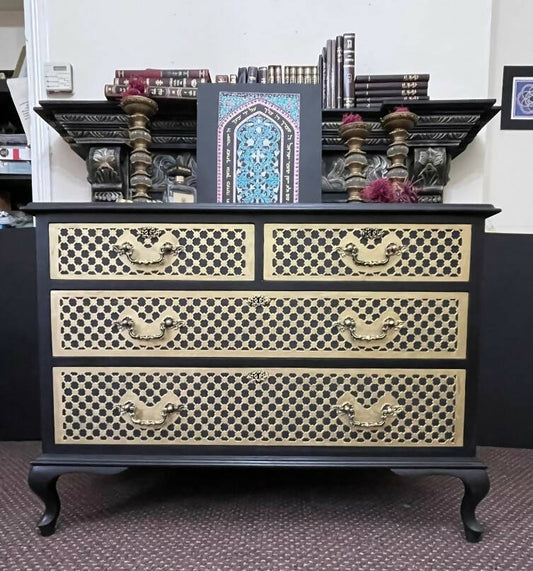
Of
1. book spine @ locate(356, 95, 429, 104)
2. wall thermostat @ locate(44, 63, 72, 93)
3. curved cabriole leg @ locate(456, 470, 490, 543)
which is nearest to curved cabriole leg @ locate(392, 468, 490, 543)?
curved cabriole leg @ locate(456, 470, 490, 543)

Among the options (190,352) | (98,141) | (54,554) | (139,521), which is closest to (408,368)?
(190,352)

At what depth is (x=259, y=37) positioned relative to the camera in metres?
1.38

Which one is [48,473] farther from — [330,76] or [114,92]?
[330,76]

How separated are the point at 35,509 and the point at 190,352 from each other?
66cm

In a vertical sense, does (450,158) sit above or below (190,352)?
above

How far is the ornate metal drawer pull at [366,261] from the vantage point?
869 millimetres

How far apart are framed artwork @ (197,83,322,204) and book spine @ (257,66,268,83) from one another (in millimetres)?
241

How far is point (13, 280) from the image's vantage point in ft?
4.61

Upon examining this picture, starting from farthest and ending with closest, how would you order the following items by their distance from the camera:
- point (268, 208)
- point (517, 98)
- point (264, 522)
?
point (517, 98)
point (264, 522)
point (268, 208)

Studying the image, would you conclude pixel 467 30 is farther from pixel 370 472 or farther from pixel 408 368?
pixel 370 472

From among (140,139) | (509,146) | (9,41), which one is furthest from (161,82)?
(509,146)

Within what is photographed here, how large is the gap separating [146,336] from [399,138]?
3.01ft


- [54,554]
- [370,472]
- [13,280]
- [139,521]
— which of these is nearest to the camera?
[54,554]

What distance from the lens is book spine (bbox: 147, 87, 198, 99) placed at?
1206 mm
